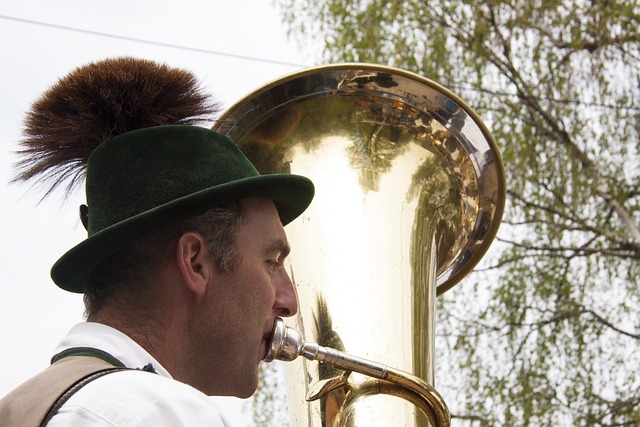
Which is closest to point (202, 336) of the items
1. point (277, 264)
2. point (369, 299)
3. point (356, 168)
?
point (277, 264)

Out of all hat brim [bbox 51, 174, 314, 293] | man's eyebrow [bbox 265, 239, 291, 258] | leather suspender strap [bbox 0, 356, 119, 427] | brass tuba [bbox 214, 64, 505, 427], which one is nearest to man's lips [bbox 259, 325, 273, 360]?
man's eyebrow [bbox 265, 239, 291, 258]

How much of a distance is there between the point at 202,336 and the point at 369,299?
978 millimetres

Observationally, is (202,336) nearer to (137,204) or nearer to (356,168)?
(137,204)

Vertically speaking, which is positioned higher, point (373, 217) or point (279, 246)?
point (373, 217)

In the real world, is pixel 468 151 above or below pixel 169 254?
above

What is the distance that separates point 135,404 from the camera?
5.85 feet

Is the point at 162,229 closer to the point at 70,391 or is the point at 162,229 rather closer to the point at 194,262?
the point at 194,262

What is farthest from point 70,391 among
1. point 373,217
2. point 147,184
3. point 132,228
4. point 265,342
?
point 373,217

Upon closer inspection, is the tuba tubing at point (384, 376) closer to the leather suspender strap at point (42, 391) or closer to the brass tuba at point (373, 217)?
the brass tuba at point (373, 217)

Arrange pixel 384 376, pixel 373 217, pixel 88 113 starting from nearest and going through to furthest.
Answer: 1. pixel 88 113
2. pixel 384 376
3. pixel 373 217

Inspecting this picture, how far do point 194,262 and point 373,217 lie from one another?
1173 millimetres

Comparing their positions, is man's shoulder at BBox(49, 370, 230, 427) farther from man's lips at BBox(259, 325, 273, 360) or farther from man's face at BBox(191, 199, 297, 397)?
man's lips at BBox(259, 325, 273, 360)

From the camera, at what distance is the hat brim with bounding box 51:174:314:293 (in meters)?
2.22

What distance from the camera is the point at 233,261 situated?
239 centimetres
